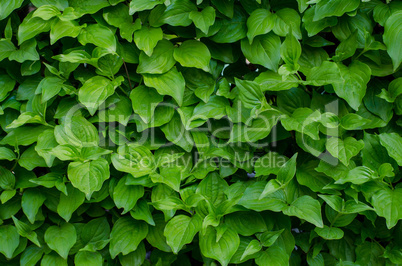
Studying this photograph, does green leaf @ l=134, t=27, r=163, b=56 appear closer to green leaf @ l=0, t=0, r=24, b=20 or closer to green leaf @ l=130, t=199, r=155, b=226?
green leaf @ l=0, t=0, r=24, b=20

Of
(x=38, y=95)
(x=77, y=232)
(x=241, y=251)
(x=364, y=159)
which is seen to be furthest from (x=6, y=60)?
(x=364, y=159)

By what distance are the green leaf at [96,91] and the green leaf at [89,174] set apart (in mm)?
207

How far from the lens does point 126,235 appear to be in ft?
5.58

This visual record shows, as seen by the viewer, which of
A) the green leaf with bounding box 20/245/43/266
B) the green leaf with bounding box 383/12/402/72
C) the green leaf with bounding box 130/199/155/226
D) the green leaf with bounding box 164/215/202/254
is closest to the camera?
the green leaf with bounding box 383/12/402/72

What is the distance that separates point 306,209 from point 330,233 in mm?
205

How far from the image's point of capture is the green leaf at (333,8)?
1487 millimetres

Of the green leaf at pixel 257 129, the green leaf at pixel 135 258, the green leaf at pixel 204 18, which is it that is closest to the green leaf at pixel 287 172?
the green leaf at pixel 257 129

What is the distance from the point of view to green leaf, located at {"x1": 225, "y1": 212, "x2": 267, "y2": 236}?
5.48ft

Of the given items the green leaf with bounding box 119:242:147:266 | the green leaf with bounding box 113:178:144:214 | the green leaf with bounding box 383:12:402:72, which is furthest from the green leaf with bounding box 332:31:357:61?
the green leaf with bounding box 119:242:147:266

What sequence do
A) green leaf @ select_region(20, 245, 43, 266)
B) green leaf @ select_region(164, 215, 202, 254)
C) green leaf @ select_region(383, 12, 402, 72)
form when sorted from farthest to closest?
green leaf @ select_region(20, 245, 43, 266) → green leaf @ select_region(164, 215, 202, 254) → green leaf @ select_region(383, 12, 402, 72)

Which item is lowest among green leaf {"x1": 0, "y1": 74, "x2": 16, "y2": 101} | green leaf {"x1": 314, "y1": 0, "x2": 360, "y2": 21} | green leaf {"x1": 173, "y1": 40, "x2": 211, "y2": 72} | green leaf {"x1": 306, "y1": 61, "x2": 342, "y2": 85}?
green leaf {"x1": 0, "y1": 74, "x2": 16, "y2": 101}

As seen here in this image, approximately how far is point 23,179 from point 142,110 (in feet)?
2.11

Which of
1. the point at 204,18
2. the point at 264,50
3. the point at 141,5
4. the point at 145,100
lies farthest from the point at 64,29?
the point at 264,50

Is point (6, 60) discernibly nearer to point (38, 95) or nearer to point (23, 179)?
point (38, 95)
